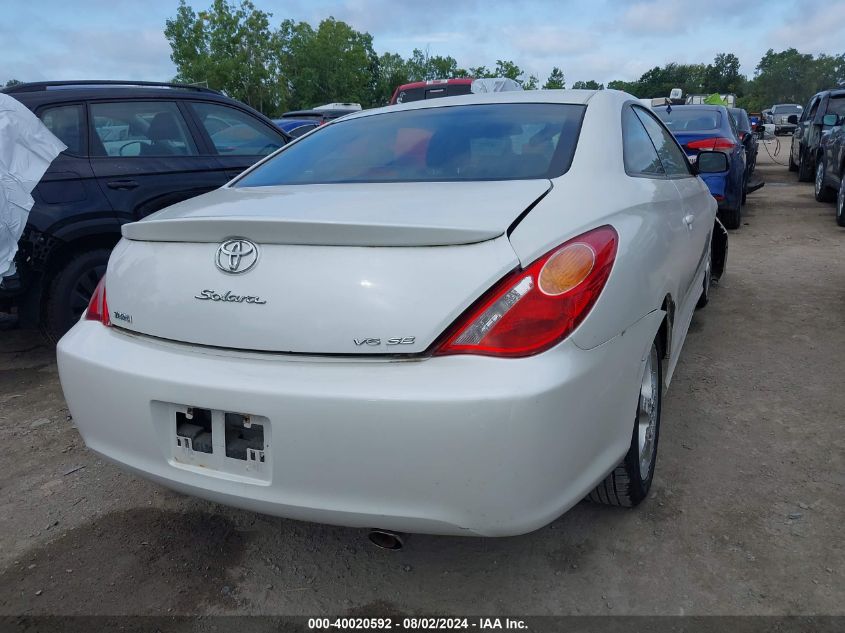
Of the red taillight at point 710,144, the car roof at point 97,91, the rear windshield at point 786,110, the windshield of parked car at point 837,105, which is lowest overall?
the red taillight at point 710,144

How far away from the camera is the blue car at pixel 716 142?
284 inches

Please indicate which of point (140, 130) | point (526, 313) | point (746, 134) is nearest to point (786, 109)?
point (746, 134)

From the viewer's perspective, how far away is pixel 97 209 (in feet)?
13.3

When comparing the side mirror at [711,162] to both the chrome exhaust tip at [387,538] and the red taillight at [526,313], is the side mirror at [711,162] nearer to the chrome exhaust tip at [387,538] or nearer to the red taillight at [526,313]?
the red taillight at [526,313]

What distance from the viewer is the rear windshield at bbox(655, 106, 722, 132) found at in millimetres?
8047

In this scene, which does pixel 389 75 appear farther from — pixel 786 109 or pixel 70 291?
pixel 70 291

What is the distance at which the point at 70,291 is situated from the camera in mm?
4055

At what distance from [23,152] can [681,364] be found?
12.8ft

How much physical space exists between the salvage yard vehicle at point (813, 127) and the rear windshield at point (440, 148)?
32.2 ft

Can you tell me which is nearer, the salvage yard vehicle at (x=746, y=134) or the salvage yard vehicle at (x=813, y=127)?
the salvage yard vehicle at (x=746, y=134)

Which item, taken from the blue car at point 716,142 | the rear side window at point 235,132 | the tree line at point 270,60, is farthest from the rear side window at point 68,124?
the tree line at point 270,60

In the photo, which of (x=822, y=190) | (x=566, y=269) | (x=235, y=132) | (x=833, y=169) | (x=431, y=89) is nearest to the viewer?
(x=566, y=269)

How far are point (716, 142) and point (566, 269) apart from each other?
6.48 m

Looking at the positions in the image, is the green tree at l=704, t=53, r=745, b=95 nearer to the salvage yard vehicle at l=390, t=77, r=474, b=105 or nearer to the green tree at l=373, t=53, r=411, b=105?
the green tree at l=373, t=53, r=411, b=105
